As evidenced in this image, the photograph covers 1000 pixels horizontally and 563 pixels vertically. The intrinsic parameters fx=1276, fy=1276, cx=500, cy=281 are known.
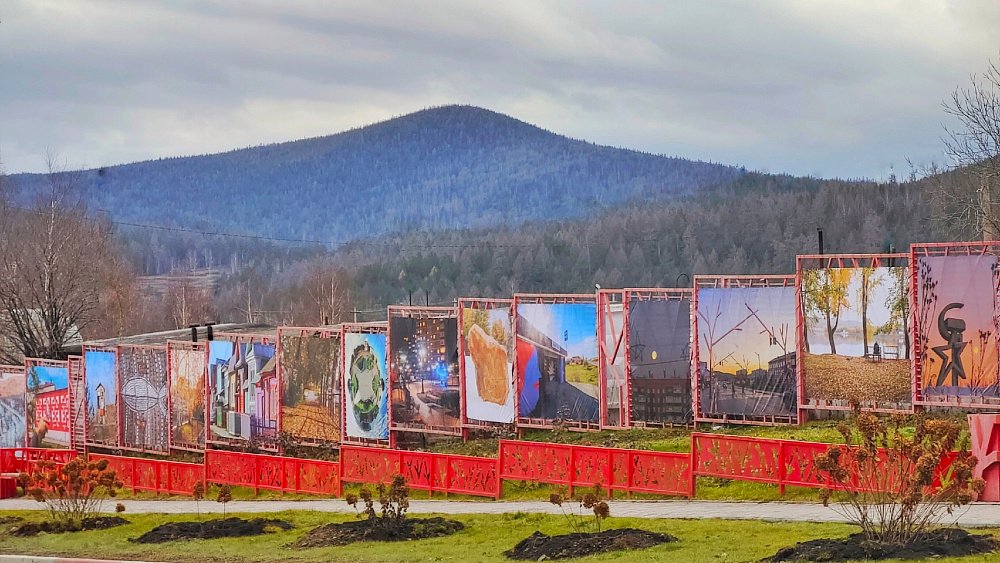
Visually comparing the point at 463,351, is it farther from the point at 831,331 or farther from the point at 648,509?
the point at 648,509

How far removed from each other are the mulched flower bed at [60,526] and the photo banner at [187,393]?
14.5m

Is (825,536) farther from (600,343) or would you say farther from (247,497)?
(247,497)

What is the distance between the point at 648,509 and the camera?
19859 millimetres

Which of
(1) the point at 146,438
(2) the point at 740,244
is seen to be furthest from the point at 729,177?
(1) the point at 146,438

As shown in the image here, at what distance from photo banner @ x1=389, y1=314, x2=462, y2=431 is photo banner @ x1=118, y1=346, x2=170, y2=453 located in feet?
36.3

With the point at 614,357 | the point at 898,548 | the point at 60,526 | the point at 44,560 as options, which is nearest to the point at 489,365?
the point at 614,357

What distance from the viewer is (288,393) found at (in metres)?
34.2

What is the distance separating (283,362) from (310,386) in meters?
1.45

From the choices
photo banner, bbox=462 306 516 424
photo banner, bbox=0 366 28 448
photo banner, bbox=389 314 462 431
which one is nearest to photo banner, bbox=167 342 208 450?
photo banner, bbox=0 366 28 448

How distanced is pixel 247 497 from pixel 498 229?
150856 mm

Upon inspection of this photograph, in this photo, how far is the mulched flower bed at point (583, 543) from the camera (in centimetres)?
1530

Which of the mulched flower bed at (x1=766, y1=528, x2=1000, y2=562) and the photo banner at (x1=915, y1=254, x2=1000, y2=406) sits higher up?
the photo banner at (x1=915, y1=254, x2=1000, y2=406)

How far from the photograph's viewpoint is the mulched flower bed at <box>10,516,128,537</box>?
2222cm

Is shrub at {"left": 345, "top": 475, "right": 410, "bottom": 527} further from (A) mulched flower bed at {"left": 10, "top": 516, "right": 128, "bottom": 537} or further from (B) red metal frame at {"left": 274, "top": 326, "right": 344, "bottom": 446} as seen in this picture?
(B) red metal frame at {"left": 274, "top": 326, "right": 344, "bottom": 446}
